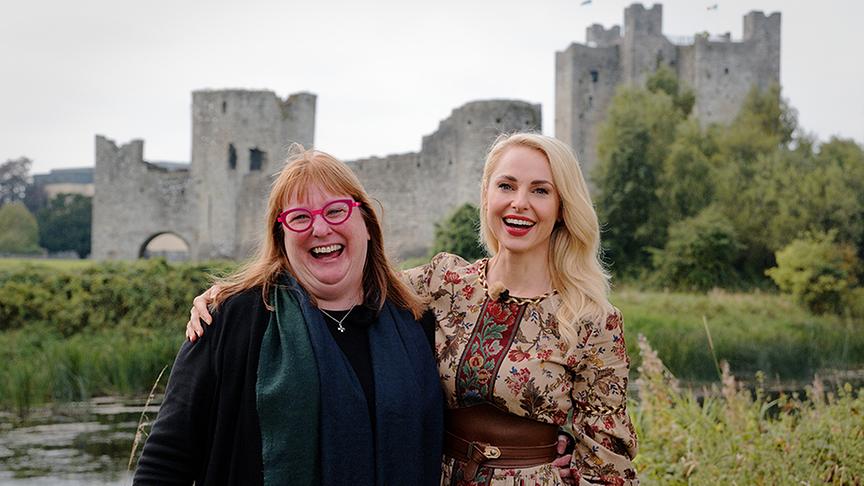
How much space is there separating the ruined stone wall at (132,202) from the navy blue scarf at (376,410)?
28.9m

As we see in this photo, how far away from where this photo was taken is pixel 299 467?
249cm

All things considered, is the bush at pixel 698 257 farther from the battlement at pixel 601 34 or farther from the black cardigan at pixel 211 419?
the black cardigan at pixel 211 419

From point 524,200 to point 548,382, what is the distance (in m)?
0.56

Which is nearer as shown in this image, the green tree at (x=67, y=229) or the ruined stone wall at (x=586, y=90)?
the ruined stone wall at (x=586, y=90)

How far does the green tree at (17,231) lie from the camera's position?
38919mm

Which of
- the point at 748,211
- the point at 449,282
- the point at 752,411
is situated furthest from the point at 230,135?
the point at 449,282

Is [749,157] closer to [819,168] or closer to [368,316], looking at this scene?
[819,168]

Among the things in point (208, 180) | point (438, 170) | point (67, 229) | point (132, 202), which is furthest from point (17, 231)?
point (438, 170)

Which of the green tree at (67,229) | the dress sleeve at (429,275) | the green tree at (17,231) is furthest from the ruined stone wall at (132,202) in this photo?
the dress sleeve at (429,275)

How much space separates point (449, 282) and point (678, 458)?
2.93 metres

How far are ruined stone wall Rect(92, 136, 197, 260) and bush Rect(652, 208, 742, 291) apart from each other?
49.0 feet

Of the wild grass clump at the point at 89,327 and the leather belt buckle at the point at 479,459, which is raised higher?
the leather belt buckle at the point at 479,459

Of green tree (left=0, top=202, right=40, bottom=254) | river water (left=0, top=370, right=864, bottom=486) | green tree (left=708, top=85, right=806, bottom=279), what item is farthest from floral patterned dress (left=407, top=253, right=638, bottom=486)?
green tree (left=0, top=202, right=40, bottom=254)

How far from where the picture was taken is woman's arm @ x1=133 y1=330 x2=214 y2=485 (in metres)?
2.53
